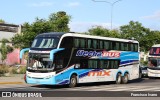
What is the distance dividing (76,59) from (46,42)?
8.49 ft

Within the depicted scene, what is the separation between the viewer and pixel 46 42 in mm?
25734

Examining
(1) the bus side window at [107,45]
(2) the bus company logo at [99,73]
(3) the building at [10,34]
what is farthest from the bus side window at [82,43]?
(3) the building at [10,34]

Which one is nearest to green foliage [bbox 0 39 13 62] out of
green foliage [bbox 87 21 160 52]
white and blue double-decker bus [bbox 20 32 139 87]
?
green foliage [bbox 87 21 160 52]

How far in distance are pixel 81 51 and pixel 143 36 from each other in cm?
4245

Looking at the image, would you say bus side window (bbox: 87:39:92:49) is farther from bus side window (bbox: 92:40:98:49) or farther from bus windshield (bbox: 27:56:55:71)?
bus windshield (bbox: 27:56:55:71)

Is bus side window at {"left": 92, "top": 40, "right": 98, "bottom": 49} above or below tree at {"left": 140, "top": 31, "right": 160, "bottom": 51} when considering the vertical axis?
below

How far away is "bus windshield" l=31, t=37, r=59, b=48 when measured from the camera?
25328 mm

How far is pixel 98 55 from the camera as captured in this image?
29438 mm

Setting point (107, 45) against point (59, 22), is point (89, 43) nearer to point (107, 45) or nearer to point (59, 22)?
point (107, 45)

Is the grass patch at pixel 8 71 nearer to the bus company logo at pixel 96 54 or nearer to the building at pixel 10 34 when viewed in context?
the bus company logo at pixel 96 54

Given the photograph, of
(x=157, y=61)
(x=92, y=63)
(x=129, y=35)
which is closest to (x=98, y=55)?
(x=92, y=63)

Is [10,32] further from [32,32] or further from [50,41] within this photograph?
[50,41]

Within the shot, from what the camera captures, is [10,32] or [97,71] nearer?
[97,71]

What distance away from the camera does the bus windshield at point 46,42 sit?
2533cm
